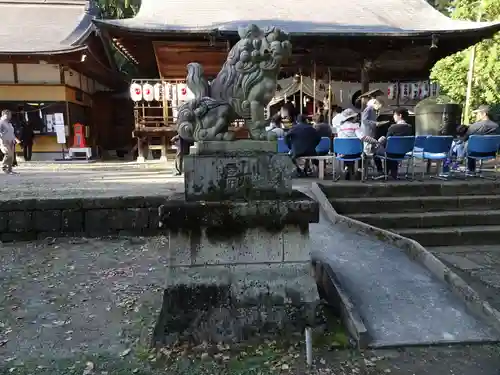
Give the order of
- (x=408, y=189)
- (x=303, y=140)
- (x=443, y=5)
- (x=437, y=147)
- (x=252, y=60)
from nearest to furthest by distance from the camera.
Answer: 1. (x=252, y=60)
2. (x=408, y=189)
3. (x=437, y=147)
4. (x=303, y=140)
5. (x=443, y=5)

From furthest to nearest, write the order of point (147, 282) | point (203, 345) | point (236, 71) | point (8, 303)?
1. point (147, 282)
2. point (8, 303)
3. point (236, 71)
4. point (203, 345)

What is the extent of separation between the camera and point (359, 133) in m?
8.55

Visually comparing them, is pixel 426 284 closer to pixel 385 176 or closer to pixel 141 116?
pixel 385 176

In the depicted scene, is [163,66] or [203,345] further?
[163,66]

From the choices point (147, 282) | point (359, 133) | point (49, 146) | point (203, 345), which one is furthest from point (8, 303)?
point (49, 146)

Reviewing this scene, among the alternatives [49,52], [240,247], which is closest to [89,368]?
[240,247]

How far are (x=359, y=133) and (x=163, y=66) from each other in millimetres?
9450

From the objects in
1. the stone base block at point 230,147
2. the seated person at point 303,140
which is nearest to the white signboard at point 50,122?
the seated person at point 303,140

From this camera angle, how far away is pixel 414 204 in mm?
7430

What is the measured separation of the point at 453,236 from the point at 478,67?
50.0 ft

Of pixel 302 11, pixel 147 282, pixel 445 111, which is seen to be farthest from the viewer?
pixel 302 11

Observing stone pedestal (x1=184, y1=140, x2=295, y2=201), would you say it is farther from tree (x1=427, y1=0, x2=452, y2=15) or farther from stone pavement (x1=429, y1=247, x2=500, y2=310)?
tree (x1=427, y1=0, x2=452, y2=15)

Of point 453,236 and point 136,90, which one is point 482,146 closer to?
point 453,236

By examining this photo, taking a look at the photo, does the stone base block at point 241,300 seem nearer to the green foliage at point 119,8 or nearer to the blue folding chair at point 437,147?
the blue folding chair at point 437,147
